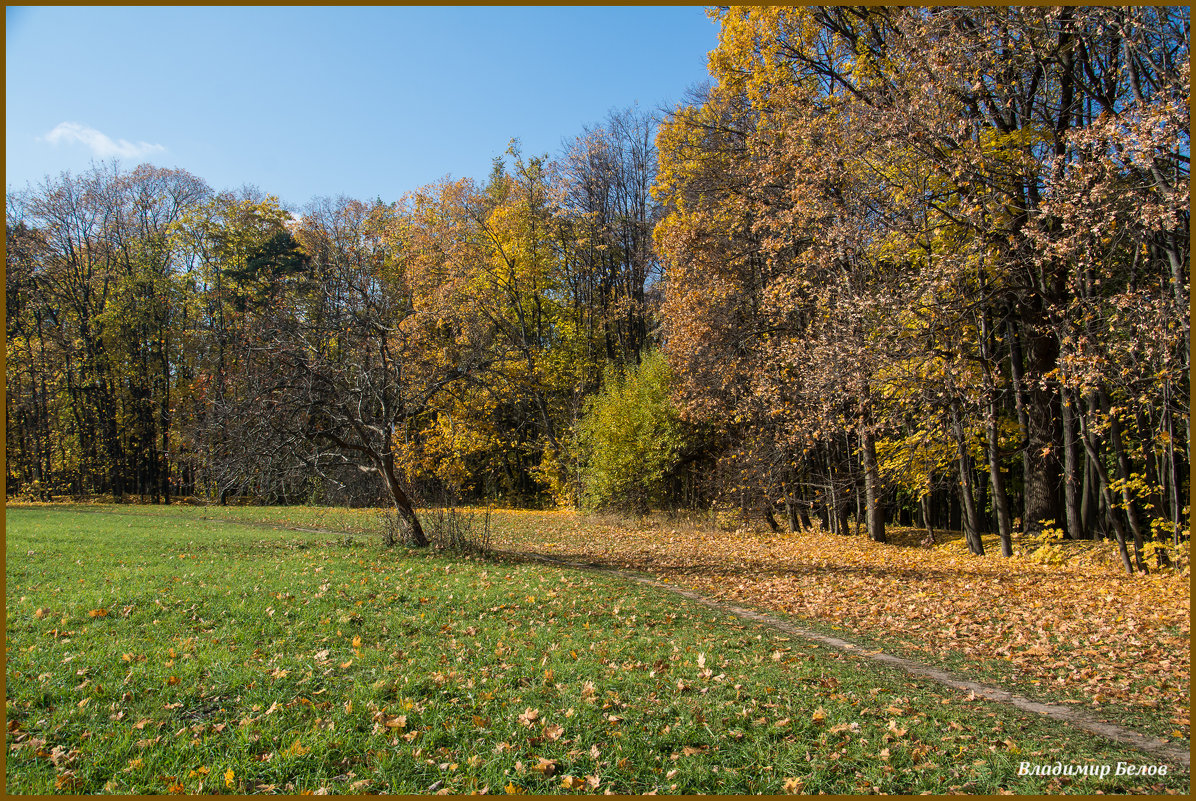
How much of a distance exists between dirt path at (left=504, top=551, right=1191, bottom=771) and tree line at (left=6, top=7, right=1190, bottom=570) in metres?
5.64

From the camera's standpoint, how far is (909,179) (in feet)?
42.8

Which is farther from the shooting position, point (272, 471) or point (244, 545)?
point (244, 545)

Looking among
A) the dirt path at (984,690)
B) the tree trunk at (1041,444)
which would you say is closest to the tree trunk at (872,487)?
the tree trunk at (1041,444)

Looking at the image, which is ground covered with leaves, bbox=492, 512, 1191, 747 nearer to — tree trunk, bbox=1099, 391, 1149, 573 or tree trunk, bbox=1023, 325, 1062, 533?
tree trunk, bbox=1099, 391, 1149, 573

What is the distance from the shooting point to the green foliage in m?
22.5

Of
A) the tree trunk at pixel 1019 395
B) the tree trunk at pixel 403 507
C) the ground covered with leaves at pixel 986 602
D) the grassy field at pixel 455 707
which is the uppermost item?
the tree trunk at pixel 1019 395

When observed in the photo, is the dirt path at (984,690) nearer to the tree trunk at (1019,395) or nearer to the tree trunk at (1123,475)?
the tree trunk at (1123,475)

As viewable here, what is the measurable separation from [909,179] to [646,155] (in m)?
23.3

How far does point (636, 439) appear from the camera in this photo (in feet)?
75.3

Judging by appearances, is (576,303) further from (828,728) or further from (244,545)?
(828,728)

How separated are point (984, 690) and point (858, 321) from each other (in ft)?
27.6

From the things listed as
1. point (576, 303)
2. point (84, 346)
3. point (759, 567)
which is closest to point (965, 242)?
point (759, 567)

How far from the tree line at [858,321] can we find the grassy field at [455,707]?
4.51 meters

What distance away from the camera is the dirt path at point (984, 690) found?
16.1ft
